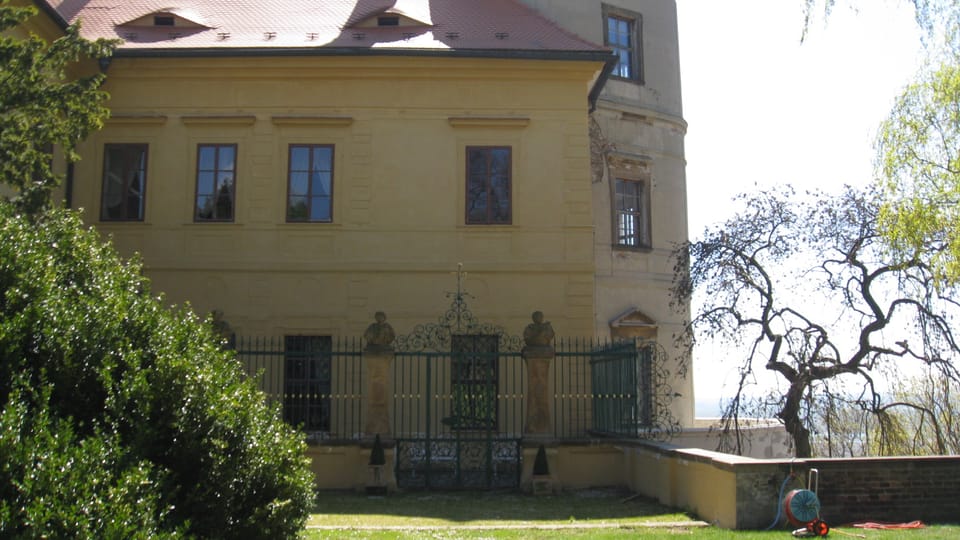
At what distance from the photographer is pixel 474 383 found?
53.5 ft

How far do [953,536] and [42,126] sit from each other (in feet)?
40.2

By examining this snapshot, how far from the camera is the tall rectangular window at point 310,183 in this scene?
18953 mm

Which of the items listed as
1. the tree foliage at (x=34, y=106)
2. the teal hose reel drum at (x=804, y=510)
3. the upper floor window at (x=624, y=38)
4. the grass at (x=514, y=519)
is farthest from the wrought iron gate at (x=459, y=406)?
the upper floor window at (x=624, y=38)

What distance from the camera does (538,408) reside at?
15.7 metres

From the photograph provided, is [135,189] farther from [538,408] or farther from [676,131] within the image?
[676,131]

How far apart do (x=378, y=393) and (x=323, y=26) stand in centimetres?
857

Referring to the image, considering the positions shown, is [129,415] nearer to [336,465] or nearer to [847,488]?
[847,488]

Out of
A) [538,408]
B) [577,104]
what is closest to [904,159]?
[538,408]

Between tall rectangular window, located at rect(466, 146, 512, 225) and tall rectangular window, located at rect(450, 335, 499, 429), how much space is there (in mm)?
2394

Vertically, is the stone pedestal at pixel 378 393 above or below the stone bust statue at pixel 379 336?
below

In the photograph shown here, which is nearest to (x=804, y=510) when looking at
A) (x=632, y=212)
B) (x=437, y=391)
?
(x=437, y=391)

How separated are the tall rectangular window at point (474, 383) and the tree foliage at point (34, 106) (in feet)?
21.6

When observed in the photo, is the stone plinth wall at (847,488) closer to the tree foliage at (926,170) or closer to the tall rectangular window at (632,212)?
the tree foliage at (926,170)

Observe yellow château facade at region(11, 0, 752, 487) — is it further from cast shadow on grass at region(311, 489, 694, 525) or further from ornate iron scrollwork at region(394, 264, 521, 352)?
cast shadow on grass at region(311, 489, 694, 525)
